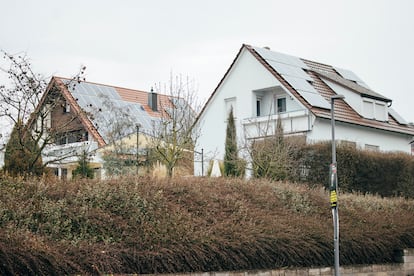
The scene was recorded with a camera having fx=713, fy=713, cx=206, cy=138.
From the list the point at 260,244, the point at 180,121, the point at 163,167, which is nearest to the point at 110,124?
the point at 180,121

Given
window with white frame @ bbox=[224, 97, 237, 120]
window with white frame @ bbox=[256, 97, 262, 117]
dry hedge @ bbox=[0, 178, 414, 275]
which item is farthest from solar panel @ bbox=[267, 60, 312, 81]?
dry hedge @ bbox=[0, 178, 414, 275]

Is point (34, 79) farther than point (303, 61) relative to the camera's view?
No

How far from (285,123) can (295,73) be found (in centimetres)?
352

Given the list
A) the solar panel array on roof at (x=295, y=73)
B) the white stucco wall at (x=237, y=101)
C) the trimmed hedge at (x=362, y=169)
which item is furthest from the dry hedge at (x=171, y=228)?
the white stucco wall at (x=237, y=101)

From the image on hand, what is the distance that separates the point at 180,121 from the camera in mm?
29516

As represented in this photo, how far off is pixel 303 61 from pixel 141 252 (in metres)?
26.3

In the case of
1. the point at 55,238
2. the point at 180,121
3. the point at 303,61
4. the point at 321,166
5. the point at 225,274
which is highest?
the point at 303,61

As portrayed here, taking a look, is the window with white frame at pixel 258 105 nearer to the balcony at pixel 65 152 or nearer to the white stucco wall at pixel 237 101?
the white stucco wall at pixel 237 101

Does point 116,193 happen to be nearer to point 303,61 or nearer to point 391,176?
point 391,176

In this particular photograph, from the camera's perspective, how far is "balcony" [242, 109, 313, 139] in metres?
32.7

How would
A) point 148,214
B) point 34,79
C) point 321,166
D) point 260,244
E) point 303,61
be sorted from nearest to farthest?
point 148,214
point 260,244
point 34,79
point 321,166
point 303,61

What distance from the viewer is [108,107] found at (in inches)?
1652

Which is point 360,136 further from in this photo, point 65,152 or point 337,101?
point 65,152

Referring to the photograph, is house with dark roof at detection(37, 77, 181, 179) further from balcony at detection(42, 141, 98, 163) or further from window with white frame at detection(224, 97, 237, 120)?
window with white frame at detection(224, 97, 237, 120)
